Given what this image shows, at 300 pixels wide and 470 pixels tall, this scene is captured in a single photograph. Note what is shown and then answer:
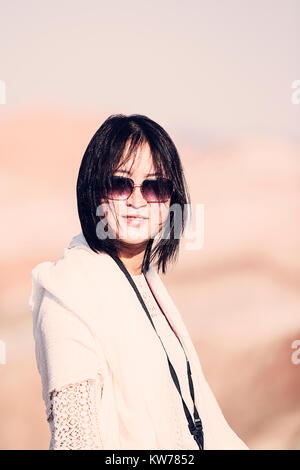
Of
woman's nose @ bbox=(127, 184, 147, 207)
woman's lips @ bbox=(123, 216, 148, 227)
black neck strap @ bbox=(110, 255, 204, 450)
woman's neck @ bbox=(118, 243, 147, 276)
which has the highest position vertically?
woman's nose @ bbox=(127, 184, 147, 207)

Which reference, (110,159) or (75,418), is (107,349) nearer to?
(75,418)

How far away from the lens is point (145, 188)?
5.23 feet

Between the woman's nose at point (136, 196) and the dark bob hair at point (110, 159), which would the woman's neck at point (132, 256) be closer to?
the dark bob hair at point (110, 159)

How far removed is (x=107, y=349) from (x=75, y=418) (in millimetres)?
183

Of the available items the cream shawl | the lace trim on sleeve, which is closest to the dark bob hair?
the cream shawl

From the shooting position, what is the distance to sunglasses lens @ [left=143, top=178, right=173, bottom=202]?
5.23 feet

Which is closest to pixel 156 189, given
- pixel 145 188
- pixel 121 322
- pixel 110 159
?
pixel 145 188

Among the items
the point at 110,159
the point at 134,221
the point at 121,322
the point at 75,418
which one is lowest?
the point at 75,418

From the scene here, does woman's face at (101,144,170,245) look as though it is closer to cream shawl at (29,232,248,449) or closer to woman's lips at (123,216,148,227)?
woman's lips at (123,216,148,227)

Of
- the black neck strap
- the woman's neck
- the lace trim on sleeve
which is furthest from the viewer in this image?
the woman's neck

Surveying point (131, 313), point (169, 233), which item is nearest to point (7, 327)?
point (169, 233)

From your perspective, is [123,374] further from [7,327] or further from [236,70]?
[236,70]

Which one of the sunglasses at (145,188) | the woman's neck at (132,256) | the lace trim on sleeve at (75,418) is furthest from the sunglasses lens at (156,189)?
the lace trim on sleeve at (75,418)

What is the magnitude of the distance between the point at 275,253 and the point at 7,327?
53.9 inches
